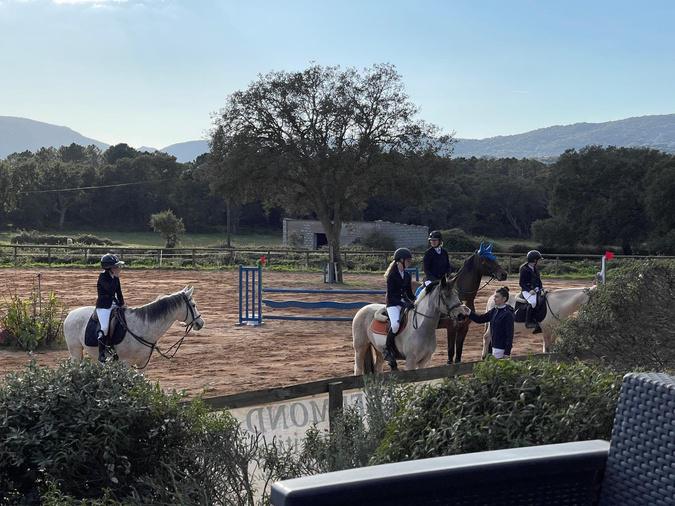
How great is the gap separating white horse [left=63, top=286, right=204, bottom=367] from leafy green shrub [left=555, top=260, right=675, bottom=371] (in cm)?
608

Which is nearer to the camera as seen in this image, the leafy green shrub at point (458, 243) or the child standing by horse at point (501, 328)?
the child standing by horse at point (501, 328)

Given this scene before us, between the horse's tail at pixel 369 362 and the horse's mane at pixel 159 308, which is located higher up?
the horse's mane at pixel 159 308

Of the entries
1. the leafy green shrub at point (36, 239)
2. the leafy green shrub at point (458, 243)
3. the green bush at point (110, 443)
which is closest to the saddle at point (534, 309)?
the green bush at point (110, 443)

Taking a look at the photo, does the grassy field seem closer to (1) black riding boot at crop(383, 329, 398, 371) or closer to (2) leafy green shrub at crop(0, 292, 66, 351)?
(2) leafy green shrub at crop(0, 292, 66, 351)

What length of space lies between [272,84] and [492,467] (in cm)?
3239

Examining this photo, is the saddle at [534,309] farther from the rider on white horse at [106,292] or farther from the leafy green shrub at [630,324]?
the leafy green shrub at [630,324]

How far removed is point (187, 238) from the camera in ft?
214

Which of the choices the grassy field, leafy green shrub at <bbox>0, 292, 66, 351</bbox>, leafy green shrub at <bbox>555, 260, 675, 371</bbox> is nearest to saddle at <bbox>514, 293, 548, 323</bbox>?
leafy green shrub at <bbox>555, 260, 675, 371</bbox>

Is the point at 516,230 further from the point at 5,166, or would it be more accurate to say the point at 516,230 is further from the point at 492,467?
the point at 492,467

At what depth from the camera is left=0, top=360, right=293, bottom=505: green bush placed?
3797mm

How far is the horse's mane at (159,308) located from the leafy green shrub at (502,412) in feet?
24.2

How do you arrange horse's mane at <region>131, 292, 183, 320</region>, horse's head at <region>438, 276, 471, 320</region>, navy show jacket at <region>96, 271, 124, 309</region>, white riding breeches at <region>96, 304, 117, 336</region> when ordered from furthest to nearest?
horse's mane at <region>131, 292, 183, 320</region> < white riding breeches at <region>96, 304, 117, 336</region> < navy show jacket at <region>96, 271, 124, 309</region> < horse's head at <region>438, 276, 471, 320</region>

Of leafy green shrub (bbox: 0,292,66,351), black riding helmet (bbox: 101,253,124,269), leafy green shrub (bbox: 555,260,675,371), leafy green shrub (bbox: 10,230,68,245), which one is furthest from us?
leafy green shrub (bbox: 10,230,68,245)

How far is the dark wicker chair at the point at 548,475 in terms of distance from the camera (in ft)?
8.64
